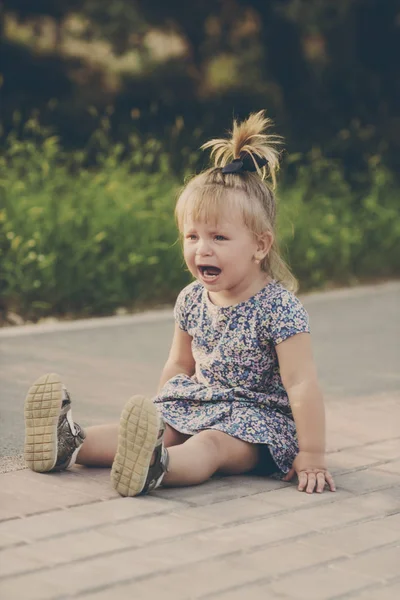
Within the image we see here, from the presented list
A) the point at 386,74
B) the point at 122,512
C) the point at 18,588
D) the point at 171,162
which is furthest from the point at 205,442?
the point at 386,74

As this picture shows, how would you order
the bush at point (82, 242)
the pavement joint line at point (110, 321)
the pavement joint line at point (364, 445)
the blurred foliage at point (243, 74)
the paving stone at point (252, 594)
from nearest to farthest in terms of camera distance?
the paving stone at point (252, 594) → the pavement joint line at point (364, 445) → the pavement joint line at point (110, 321) → the bush at point (82, 242) → the blurred foliage at point (243, 74)

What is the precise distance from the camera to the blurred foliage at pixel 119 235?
7.22 m

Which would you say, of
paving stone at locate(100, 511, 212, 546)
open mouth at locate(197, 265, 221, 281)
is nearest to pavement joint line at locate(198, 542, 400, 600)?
paving stone at locate(100, 511, 212, 546)

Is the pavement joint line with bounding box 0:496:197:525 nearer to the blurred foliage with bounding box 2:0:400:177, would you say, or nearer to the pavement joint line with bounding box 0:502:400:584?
the pavement joint line with bounding box 0:502:400:584

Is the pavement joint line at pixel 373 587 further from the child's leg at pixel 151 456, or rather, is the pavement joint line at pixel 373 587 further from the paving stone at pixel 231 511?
the child's leg at pixel 151 456

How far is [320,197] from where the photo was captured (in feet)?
32.2

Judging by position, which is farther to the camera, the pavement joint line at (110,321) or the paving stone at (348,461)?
the pavement joint line at (110,321)

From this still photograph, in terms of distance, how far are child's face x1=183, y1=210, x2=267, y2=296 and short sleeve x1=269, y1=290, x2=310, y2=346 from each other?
157 millimetres

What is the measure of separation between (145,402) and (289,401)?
0.58 m

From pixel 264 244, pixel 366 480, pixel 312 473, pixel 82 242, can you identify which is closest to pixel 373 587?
pixel 312 473

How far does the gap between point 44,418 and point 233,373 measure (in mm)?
657

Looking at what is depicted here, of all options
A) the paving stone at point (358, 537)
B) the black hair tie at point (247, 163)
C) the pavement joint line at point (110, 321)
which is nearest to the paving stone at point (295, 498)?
the paving stone at point (358, 537)

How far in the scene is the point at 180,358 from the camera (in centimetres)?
418

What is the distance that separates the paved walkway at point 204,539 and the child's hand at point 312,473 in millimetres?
38
